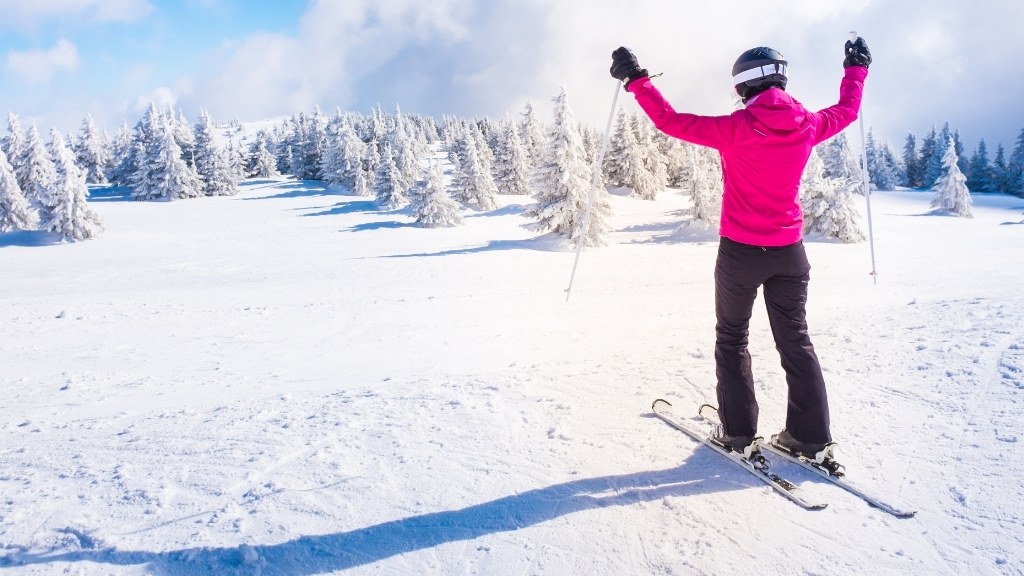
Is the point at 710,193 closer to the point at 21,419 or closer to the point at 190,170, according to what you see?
the point at 21,419

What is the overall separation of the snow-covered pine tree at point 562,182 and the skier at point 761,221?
23.6m

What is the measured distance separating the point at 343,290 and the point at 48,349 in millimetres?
6645

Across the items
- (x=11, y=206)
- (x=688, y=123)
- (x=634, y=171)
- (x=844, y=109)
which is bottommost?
(x=688, y=123)

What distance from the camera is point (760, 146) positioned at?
10.3 ft

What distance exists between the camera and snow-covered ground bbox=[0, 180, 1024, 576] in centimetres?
268

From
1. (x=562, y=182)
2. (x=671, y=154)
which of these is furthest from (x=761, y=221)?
(x=671, y=154)

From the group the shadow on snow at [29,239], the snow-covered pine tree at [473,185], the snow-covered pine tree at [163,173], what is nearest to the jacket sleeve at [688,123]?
the shadow on snow at [29,239]

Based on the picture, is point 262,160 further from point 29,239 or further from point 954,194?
point 954,194

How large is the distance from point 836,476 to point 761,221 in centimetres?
160

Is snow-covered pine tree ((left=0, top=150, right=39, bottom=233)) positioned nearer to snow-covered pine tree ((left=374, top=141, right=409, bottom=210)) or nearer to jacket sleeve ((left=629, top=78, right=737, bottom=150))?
snow-covered pine tree ((left=374, top=141, right=409, bottom=210))

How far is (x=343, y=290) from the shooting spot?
14.9 metres

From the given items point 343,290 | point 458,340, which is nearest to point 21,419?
point 458,340

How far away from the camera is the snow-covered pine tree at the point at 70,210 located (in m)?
31.3

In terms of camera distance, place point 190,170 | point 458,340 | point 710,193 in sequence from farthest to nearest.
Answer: point 190,170 → point 710,193 → point 458,340
